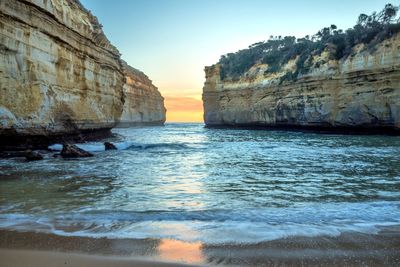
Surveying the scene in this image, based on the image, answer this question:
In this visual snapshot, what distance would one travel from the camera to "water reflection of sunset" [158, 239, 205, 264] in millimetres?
3492

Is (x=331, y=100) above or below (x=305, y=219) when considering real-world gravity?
above

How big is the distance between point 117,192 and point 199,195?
1711 millimetres

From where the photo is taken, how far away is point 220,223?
489 cm

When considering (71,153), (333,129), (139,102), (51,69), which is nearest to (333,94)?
(333,129)

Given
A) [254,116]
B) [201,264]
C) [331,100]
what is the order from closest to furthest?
[201,264]
[331,100]
[254,116]

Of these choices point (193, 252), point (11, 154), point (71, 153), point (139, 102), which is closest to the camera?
point (193, 252)

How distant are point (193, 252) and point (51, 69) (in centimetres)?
1554

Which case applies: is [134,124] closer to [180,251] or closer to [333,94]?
[333,94]

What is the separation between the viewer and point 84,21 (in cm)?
2192

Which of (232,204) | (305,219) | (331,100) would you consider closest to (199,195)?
(232,204)

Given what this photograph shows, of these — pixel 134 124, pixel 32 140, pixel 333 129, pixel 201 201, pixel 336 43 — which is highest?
pixel 336 43

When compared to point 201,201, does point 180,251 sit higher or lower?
higher

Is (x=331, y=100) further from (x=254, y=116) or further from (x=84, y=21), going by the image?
(x=84, y=21)

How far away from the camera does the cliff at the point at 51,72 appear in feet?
43.6
